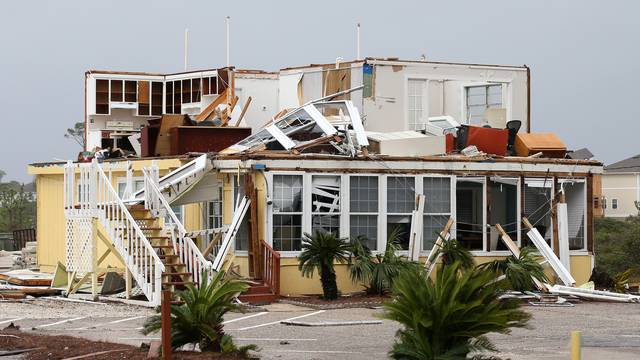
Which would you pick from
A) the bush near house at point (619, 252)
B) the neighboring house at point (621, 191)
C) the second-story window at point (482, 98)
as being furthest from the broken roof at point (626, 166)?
the second-story window at point (482, 98)

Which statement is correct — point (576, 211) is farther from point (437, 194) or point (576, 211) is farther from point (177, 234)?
point (177, 234)

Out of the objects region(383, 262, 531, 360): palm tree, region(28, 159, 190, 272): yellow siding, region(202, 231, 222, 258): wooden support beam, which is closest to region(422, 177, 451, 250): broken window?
region(202, 231, 222, 258): wooden support beam

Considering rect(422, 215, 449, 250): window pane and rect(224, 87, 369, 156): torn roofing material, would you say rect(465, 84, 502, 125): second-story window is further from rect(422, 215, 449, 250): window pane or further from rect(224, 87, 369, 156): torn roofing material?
rect(422, 215, 449, 250): window pane

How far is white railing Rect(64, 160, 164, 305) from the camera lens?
73.6 feet

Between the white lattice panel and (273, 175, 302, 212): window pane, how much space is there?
374cm

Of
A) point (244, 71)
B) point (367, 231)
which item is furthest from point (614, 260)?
point (367, 231)

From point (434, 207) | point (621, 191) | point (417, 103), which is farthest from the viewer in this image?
point (621, 191)

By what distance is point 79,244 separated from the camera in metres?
24.7

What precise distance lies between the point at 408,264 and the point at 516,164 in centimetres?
396

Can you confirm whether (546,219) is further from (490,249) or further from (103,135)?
(103,135)

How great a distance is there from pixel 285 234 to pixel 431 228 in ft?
10.3

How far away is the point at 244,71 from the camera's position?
1257 inches

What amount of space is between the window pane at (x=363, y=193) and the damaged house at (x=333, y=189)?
2 centimetres

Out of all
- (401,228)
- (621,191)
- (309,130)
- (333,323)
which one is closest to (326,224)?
(401,228)
